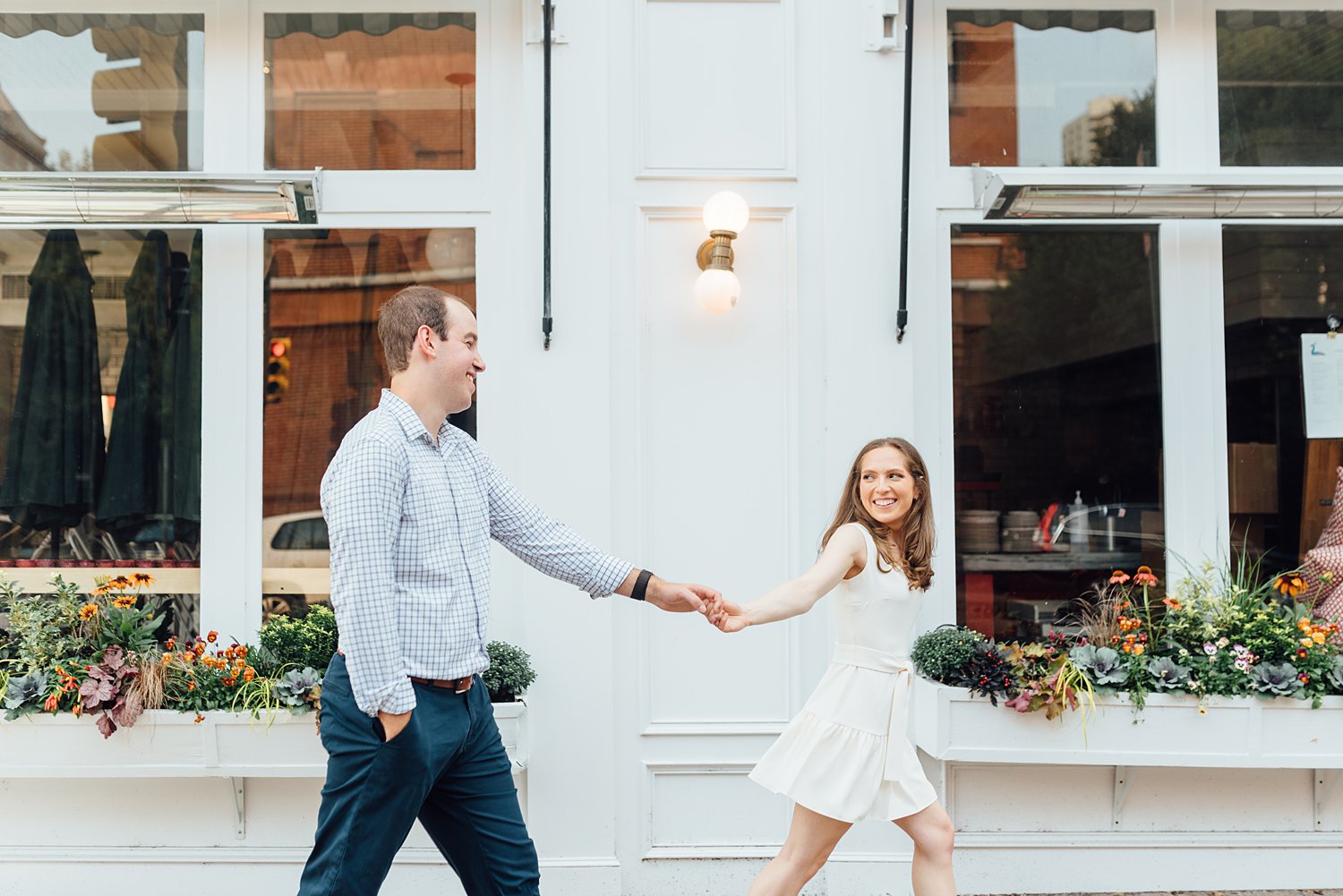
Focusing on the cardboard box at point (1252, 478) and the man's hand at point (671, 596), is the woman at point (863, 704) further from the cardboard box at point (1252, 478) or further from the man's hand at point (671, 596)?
the cardboard box at point (1252, 478)

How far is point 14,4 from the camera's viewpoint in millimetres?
4852

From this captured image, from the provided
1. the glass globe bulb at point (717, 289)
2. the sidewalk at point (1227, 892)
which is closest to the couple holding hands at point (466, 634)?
the glass globe bulb at point (717, 289)

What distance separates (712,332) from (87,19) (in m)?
3.32

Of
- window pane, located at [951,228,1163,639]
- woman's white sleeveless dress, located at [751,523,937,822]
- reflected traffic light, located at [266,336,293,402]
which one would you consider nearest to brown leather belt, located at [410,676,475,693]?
woman's white sleeveless dress, located at [751,523,937,822]

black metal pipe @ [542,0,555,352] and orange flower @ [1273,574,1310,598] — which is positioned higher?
black metal pipe @ [542,0,555,352]

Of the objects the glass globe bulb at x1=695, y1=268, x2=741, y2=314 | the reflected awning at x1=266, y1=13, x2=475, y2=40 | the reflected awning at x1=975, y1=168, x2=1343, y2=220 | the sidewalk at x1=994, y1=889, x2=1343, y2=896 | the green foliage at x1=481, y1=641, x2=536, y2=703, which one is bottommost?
the sidewalk at x1=994, y1=889, x2=1343, y2=896

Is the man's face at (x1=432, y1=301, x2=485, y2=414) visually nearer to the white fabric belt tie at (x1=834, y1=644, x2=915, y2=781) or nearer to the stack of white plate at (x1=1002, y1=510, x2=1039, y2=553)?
the white fabric belt tie at (x1=834, y1=644, x2=915, y2=781)

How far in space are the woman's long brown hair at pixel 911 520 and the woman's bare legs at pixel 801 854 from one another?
2.66 feet

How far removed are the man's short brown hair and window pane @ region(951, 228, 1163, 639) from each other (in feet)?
8.85

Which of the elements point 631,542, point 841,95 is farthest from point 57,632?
point 841,95

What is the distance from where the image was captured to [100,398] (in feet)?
15.8

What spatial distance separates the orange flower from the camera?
450cm

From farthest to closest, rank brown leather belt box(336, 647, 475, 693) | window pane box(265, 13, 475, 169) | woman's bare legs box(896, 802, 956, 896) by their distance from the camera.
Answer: window pane box(265, 13, 475, 169), woman's bare legs box(896, 802, 956, 896), brown leather belt box(336, 647, 475, 693)

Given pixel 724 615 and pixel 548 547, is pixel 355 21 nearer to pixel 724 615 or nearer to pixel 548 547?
pixel 548 547
